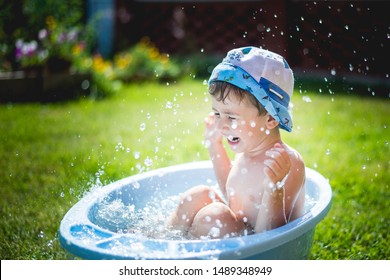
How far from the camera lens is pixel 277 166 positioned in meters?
2.16

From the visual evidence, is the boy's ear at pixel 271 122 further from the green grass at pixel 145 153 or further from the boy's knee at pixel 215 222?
the green grass at pixel 145 153

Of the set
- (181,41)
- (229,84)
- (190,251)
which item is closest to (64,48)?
A: (181,41)

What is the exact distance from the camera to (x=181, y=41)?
9.19 m

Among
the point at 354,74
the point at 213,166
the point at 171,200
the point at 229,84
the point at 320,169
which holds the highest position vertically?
the point at 229,84

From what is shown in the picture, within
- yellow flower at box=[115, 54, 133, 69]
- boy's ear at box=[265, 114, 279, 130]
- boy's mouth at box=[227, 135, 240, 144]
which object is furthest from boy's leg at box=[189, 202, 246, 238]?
yellow flower at box=[115, 54, 133, 69]

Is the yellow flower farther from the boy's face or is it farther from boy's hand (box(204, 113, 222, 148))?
the boy's face

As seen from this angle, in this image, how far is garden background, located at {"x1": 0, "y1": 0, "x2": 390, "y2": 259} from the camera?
3225mm

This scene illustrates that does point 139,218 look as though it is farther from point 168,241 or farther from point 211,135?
point 168,241

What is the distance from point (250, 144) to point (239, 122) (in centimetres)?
13

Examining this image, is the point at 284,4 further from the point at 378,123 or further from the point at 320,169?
the point at 320,169

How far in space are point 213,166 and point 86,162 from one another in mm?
1446

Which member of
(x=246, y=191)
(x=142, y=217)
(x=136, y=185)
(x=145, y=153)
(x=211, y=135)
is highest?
(x=211, y=135)

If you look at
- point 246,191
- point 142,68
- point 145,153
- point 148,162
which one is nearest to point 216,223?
point 246,191

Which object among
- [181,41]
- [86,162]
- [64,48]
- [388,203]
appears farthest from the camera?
Answer: [181,41]
